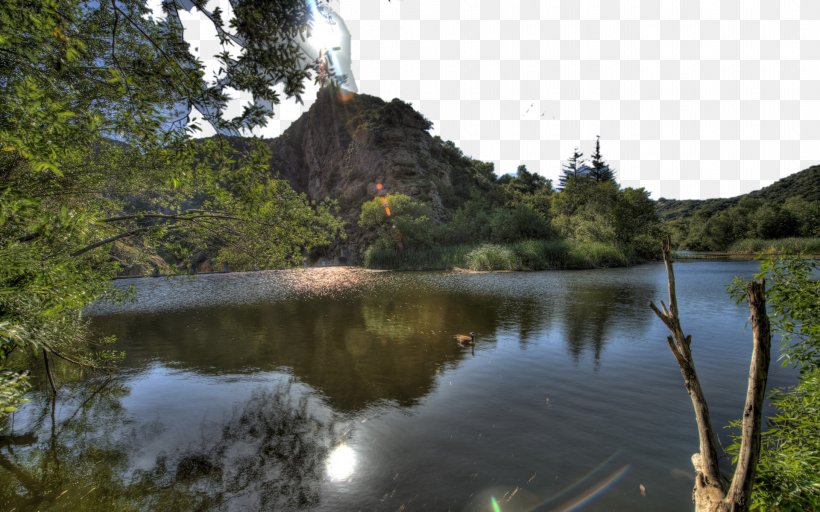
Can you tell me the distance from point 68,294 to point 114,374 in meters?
7.75

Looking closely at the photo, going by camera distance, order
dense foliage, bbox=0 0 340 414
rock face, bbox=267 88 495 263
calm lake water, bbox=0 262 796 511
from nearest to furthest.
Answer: dense foliage, bbox=0 0 340 414, calm lake water, bbox=0 262 796 511, rock face, bbox=267 88 495 263

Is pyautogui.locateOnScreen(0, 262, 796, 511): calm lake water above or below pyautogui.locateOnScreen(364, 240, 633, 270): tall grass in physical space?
below

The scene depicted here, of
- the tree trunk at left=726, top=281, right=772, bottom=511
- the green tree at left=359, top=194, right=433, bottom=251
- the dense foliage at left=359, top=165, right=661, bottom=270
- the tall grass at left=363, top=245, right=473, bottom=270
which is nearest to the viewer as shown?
the tree trunk at left=726, top=281, right=772, bottom=511

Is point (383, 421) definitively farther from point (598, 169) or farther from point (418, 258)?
point (598, 169)

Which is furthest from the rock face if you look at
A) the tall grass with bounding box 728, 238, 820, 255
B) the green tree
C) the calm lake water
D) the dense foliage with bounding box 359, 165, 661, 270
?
the calm lake water

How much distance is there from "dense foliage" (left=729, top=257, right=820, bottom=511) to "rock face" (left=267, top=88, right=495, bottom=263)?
62542 mm

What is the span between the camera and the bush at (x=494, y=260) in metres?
42.8

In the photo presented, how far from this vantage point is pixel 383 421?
25.4ft

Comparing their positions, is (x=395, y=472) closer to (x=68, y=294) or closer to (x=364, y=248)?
(x=68, y=294)

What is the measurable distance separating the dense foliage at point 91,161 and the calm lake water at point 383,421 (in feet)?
6.83

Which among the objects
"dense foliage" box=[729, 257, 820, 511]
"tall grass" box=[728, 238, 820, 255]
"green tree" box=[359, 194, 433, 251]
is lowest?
"dense foliage" box=[729, 257, 820, 511]

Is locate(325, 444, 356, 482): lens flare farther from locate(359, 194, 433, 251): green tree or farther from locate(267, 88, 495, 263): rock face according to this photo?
locate(267, 88, 495, 263): rock face

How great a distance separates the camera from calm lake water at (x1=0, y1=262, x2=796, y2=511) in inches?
215

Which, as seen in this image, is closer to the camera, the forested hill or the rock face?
the rock face
